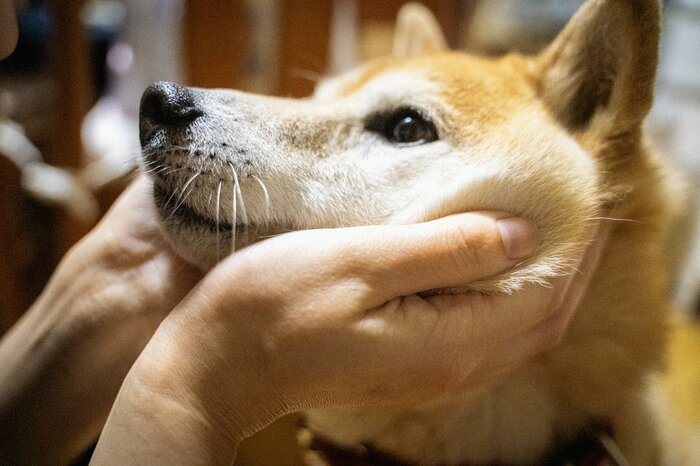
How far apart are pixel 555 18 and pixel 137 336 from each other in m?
2.01

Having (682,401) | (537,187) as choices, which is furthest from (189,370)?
(682,401)

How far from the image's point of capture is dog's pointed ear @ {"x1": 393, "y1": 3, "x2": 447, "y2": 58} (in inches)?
51.4

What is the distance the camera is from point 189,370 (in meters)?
0.56

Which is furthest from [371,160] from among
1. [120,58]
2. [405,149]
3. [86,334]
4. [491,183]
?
[120,58]

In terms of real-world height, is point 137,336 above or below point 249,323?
below

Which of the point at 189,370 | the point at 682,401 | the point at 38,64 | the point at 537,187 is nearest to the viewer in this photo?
the point at 189,370

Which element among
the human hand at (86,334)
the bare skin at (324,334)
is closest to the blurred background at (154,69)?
the human hand at (86,334)

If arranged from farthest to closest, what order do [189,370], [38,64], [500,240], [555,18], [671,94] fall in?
[671,94]
[555,18]
[38,64]
[500,240]
[189,370]

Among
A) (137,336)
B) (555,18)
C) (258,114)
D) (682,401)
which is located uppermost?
(555,18)

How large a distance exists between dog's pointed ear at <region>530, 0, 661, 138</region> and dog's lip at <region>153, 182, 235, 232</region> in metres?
0.64

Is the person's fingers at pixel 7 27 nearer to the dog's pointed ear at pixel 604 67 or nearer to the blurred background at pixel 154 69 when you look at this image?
the dog's pointed ear at pixel 604 67

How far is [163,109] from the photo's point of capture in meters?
0.71

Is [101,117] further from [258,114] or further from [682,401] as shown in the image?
[682,401]

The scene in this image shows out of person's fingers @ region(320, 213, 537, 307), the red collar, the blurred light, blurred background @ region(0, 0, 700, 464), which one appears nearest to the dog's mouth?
person's fingers @ region(320, 213, 537, 307)
